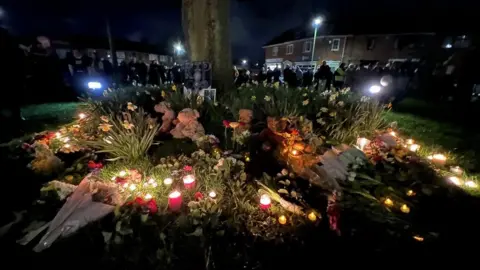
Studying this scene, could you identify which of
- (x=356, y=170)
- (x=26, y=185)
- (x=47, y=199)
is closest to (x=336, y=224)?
(x=356, y=170)

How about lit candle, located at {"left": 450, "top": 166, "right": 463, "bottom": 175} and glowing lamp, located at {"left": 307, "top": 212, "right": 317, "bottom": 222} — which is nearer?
glowing lamp, located at {"left": 307, "top": 212, "right": 317, "bottom": 222}

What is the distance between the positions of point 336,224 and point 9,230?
3.33 meters

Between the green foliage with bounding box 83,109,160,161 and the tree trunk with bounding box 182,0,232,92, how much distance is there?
256 centimetres

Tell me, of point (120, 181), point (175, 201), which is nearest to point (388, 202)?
point (175, 201)

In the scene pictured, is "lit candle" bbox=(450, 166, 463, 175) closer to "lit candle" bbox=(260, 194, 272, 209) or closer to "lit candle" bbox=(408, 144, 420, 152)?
"lit candle" bbox=(408, 144, 420, 152)

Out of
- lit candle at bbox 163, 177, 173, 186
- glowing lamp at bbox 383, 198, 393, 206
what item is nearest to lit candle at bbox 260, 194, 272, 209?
lit candle at bbox 163, 177, 173, 186

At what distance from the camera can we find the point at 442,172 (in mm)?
4129

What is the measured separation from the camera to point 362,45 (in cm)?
3291

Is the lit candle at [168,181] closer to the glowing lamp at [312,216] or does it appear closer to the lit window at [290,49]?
the glowing lamp at [312,216]

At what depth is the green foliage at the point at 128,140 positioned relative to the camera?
3727 mm

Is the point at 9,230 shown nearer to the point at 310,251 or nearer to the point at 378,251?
the point at 310,251

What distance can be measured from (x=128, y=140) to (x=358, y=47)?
117ft

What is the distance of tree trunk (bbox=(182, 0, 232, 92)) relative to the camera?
5777 mm

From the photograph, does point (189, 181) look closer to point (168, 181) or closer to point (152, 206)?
point (168, 181)
